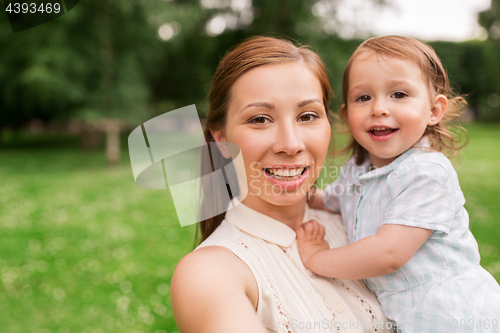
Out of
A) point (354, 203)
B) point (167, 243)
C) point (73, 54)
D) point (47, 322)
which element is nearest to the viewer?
point (354, 203)

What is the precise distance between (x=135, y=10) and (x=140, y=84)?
2647 mm

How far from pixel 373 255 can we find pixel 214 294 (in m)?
0.72

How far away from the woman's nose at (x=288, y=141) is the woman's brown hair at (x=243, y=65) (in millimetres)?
307

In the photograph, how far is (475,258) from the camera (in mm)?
1774

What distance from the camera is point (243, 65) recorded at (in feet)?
5.83

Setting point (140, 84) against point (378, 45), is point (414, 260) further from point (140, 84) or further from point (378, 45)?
point (140, 84)

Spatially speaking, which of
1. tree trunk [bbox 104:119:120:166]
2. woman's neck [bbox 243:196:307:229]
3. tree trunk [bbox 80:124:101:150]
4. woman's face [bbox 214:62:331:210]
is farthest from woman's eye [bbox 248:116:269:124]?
tree trunk [bbox 80:124:101:150]

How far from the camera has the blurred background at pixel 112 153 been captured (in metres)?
5.06

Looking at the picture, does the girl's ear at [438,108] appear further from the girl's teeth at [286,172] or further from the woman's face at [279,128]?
the girl's teeth at [286,172]

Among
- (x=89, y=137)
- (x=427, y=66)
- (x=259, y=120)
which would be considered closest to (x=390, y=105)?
(x=427, y=66)

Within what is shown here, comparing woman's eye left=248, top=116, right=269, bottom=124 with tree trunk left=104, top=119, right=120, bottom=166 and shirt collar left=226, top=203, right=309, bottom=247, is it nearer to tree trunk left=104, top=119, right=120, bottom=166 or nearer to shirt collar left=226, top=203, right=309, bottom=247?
shirt collar left=226, top=203, right=309, bottom=247

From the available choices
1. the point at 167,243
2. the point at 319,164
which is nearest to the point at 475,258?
the point at 319,164

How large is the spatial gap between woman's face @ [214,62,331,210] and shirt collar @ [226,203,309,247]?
11 centimetres

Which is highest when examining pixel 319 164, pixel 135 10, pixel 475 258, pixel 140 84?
pixel 319 164
